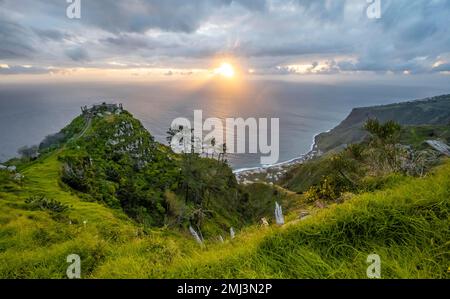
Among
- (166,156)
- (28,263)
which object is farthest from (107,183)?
(28,263)

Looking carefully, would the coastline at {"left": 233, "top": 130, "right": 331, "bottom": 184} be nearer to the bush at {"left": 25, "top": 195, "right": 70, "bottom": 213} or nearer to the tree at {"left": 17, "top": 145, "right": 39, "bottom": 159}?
the tree at {"left": 17, "top": 145, "right": 39, "bottom": 159}

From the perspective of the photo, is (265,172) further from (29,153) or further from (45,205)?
(45,205)

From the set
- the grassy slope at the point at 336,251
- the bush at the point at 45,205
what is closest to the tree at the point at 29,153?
the bush at the point at 45,205

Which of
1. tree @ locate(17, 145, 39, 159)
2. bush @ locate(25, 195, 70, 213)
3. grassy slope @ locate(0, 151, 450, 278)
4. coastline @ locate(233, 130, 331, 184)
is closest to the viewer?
grassy slope @ locate(0, 151, 450, 278)

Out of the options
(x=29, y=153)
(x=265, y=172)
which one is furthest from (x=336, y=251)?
(x=265, y=172)

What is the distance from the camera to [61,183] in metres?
28.1

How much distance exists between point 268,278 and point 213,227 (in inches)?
1682

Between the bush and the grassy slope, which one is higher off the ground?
the grassy slope

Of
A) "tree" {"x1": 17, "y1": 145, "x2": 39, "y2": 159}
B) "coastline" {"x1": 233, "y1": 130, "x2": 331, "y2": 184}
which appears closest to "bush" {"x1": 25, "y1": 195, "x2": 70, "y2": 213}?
"tree" {"x1": 17, "y1": 145, "x2": 39, "y2": 159}

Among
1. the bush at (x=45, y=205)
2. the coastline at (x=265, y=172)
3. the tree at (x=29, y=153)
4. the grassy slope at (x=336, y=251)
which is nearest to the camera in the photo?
the grassy slope at (x=336, y=251)

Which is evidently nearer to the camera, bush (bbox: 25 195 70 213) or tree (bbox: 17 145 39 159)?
bush (bbox: 25 195 70 213)

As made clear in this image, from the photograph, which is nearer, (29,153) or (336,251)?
(336,251)

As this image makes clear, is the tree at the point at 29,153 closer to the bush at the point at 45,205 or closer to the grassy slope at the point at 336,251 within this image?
the bush at the point at 45,205

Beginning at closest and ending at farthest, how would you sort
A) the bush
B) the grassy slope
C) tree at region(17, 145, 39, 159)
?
the grassy slope < the bush < tree at region(17, 145, 39, 159)
